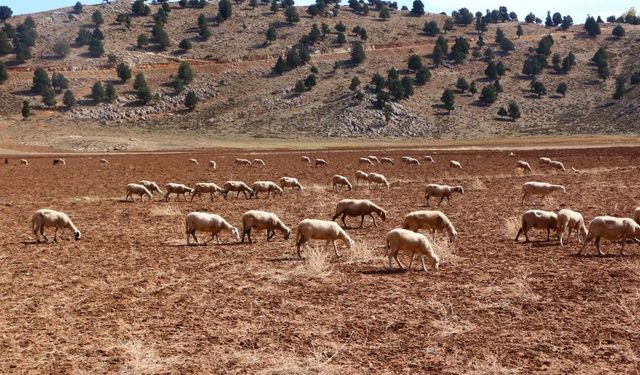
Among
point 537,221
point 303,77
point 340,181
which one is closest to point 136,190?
point 340,181

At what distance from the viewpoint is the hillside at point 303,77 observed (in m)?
106

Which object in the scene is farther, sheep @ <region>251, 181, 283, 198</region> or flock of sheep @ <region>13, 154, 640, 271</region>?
sheep @ <region>251, 181, 283, 198</region>

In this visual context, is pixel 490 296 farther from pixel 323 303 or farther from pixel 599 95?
pixel 599 95

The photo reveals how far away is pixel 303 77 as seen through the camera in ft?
433

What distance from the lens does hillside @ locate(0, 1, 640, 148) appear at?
106312 millimetres

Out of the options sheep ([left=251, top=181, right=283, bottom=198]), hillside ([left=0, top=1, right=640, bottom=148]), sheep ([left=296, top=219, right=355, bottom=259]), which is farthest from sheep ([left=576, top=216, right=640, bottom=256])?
hillside ([left=0, top=1, right=640, bottom=148])

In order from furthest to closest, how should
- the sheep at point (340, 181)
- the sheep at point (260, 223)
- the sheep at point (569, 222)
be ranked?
the sheep at point (340, 181) → the sheep at point (260, 223) → the sheep at point (569, 222)

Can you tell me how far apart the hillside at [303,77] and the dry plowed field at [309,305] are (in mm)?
83035

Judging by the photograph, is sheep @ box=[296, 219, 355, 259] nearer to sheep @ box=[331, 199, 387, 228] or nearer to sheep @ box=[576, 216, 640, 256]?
sheep @ box=[331, 199, 387, 228]

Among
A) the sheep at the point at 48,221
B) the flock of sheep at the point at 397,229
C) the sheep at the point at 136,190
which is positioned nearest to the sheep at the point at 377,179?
the sheep at the point at 136,190

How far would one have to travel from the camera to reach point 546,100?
407 feet

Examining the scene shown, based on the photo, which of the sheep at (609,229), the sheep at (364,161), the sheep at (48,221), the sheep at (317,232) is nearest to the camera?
the sheep at (609,229)

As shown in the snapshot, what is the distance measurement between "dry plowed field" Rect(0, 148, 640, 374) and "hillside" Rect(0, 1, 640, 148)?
83035mm

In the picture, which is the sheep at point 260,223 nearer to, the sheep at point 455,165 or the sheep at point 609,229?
the sheep at point 609,229
